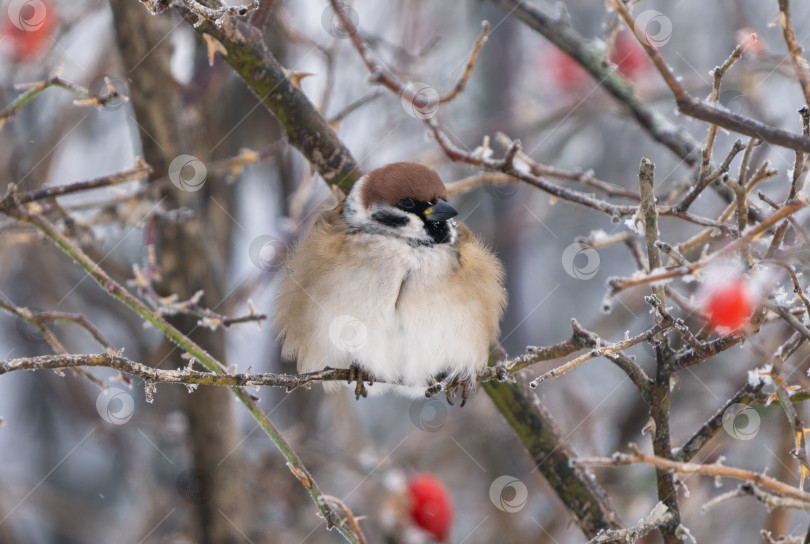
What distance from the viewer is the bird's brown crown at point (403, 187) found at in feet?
9.48

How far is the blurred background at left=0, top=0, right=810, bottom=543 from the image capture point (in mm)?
3643

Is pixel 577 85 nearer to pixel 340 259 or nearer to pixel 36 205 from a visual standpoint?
pixel 340 259

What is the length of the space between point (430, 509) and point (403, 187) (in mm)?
1338

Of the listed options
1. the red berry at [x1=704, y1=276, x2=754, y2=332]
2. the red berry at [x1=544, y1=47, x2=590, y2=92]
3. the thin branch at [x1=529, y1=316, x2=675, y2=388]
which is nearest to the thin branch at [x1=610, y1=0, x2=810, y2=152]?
the red berry at [x1=704, y1=276, x2=754, y2=332]

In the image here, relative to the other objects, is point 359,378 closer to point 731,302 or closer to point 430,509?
point 430,509

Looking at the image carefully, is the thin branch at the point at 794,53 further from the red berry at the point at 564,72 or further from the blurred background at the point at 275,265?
the red berry at the point at 564,72

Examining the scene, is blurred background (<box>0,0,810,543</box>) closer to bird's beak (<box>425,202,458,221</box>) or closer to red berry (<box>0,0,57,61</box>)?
red berry (<box>0,0,57,61</box>)

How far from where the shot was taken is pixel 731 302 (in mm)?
1553

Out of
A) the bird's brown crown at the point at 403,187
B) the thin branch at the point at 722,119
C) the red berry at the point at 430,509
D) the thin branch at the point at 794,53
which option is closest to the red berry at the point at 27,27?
the bird's brown crown at the point at 403,187

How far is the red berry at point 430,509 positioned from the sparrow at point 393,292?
0.71m

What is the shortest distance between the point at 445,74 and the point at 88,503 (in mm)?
3493

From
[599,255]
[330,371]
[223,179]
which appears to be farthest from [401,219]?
[599,255]

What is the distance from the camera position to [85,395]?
468 centimetres

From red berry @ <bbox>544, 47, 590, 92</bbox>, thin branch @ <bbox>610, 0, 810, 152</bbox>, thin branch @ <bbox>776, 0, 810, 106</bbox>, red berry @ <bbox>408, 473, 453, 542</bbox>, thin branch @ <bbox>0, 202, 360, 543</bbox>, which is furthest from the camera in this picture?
red berry @ <bbox>544, 47, 590, 92</bbox>
